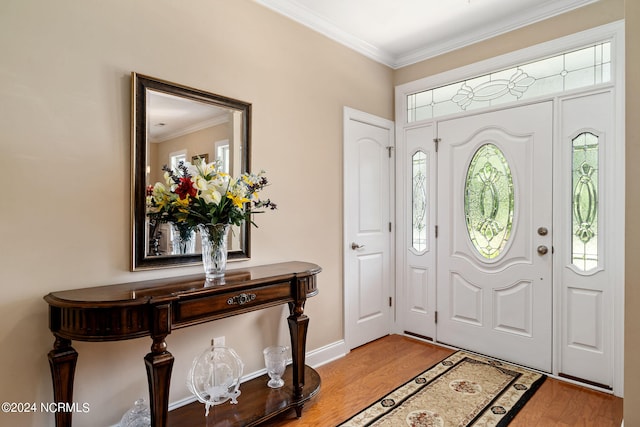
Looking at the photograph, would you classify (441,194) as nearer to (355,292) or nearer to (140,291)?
(355,292)

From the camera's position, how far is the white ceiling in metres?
2.69

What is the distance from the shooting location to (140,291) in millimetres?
1710

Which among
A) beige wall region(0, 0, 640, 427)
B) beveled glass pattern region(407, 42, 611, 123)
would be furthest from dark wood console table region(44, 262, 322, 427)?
beveled glass pattern region(407, 42, 611, 123)

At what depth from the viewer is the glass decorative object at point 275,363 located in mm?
2307

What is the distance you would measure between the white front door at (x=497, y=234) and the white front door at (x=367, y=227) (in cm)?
51

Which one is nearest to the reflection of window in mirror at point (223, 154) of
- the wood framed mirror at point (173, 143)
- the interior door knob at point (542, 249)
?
the wood framed mirror at point (173, 143)

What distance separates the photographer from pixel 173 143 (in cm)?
212

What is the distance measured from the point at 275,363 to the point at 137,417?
792mm

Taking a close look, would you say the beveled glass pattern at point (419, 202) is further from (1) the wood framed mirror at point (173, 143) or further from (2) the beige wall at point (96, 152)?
(1) the wood framed mirror at point (173, 143)

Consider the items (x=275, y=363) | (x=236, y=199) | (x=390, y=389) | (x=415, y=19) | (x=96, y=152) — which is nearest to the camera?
(x=96, y=152)

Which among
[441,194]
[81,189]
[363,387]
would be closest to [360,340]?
[363,387]

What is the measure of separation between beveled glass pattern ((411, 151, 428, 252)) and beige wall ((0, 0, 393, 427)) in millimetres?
1429

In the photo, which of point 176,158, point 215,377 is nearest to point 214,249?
point 176,158

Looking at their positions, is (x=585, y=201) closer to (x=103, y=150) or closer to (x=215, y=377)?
(x=215, y=377)
